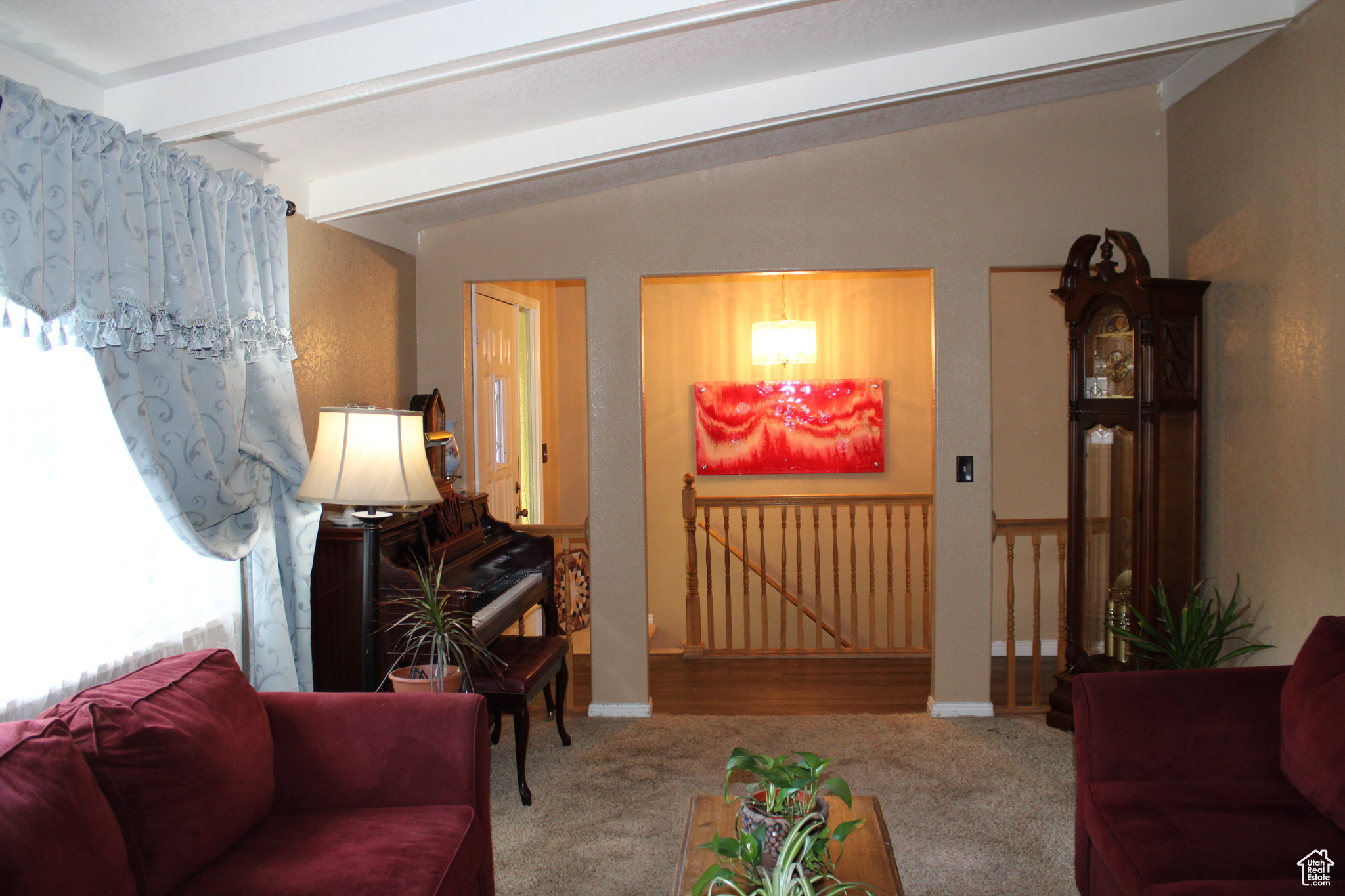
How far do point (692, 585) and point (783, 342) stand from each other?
156 centimetres

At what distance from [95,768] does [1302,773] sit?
8.68 feet

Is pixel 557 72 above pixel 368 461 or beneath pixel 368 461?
above

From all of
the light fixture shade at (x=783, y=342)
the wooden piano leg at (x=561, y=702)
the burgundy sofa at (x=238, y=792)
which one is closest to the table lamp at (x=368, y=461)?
the burgundy sofa at (x=238, y=792)

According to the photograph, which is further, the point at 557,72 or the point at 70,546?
the point at 557,72

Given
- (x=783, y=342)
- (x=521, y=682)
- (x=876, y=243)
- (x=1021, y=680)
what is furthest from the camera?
(x=783, y=342)

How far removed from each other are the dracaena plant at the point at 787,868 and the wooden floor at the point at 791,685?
8.12 ft

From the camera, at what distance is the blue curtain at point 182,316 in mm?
1891

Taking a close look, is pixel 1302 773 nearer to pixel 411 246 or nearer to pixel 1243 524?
pixel 1243 524

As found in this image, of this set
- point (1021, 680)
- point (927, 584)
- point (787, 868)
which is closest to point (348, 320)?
point (787, 868)

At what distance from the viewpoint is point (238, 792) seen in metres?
1.97

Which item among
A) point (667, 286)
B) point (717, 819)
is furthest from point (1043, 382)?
point (717, 819)

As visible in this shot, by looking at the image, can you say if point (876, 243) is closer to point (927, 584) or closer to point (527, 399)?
point (927, 584)

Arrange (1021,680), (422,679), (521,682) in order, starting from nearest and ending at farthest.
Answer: (422,679) < (521,682) < (1021,680)

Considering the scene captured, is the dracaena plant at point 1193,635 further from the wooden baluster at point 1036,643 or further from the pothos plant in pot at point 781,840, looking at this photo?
the pothos plant in pot at point 781,840
